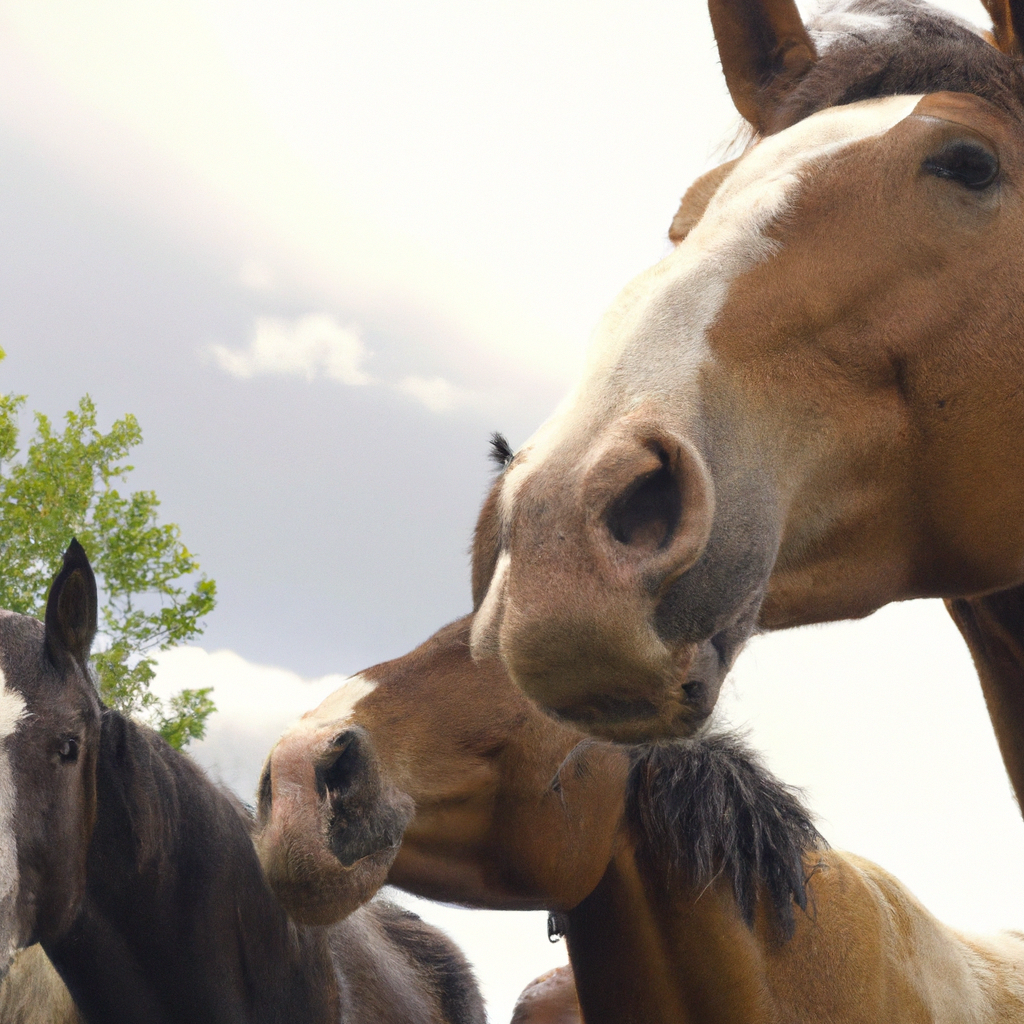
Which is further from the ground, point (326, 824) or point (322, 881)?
point (326, 824)

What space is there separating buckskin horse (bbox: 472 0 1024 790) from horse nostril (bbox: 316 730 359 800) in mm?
1216

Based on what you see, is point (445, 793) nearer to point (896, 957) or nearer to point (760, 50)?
point (896, 957)

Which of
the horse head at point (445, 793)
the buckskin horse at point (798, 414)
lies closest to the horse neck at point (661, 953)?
the horse head at point (445, 793)

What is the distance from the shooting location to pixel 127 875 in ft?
11.5

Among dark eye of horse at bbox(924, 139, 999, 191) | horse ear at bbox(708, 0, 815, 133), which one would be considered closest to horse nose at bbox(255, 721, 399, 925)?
Answer: horse ear at bbox(708, 0, 815, 133)

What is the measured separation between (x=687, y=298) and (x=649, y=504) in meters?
0.37

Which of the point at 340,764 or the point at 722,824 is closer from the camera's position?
the point at 340,764

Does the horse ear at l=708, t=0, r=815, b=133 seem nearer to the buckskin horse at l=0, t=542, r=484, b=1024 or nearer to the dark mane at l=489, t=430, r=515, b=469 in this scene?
the dark mane at l=489, t=430, r=515, b=469

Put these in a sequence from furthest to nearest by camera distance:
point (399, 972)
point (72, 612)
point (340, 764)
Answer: point (399, 972) < point (72, 612) < point (340, 764)

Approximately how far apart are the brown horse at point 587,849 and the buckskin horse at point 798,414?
1.17 metres

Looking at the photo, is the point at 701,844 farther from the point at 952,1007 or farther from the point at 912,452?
the point at 912,452

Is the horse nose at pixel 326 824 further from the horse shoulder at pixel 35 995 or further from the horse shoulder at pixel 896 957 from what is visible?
the horse shoulder at pixel 35 995

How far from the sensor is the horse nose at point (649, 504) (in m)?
1.30

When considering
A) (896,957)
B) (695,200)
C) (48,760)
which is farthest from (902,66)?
(48,760)
